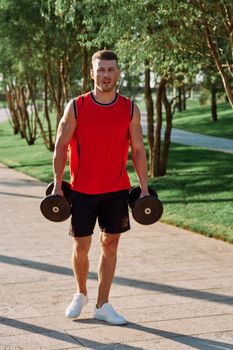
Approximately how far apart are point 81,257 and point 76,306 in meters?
0.37

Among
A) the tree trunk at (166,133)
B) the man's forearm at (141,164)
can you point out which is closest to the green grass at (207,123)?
the tree trunk at (166,133)

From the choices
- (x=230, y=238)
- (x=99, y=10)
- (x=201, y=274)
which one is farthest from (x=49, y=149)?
(x=201, y=274)

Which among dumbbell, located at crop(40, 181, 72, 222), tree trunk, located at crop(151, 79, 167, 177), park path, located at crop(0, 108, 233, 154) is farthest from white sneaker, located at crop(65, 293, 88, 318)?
park path, located at crop(0, 108, 233, 154)

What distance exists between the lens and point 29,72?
1049 inches

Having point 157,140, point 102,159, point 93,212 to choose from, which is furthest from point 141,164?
point 157,140

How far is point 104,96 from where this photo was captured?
17.1 ft

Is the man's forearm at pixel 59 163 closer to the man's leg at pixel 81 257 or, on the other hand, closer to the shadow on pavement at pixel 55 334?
the man's leg at pixel 81 257

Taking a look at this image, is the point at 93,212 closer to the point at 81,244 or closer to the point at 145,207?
the point at 81,244

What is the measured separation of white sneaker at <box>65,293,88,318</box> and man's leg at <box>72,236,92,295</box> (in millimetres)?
56

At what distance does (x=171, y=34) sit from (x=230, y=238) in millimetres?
3501

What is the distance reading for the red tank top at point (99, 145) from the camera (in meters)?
5.17

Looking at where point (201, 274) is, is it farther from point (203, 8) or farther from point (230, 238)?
point (203, 8)

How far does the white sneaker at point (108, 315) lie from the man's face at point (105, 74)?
153cm

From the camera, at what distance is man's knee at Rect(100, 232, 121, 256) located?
5.34m
